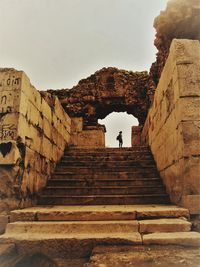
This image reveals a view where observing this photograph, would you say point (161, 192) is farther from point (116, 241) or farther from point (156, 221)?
point (116, 241)

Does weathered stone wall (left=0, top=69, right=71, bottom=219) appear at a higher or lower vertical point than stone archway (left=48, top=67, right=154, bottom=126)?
lower

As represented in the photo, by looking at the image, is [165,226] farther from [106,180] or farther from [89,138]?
[89,138]

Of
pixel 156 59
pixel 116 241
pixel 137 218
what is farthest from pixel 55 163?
pixel 156 59

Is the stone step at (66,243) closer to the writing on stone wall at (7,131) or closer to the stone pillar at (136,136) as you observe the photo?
the writing on stone wall at (7,131)

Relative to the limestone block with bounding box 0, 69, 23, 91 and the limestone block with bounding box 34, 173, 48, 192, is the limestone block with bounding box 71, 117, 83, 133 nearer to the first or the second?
the limestone block with bounding box 34, 173, 48, 192

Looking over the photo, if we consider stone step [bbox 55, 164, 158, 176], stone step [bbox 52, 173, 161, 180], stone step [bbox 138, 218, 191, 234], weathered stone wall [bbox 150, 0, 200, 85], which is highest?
weathered stone wall [bbox 150, 0, 200, 85]

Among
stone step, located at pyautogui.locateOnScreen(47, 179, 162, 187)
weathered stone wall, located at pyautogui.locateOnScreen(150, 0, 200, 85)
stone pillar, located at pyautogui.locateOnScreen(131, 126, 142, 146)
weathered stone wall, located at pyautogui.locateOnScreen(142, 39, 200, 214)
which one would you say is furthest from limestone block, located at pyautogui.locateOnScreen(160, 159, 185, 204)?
weathered stone wall, located at pyautogui.locateOnScreen(150, 0, 200, 85)

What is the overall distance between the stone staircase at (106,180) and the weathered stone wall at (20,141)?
0.56 meters

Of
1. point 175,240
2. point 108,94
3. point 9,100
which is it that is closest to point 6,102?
point 9,100

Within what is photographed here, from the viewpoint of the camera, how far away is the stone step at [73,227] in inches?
116

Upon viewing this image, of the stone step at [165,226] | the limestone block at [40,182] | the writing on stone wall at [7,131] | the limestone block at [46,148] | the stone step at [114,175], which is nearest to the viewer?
the stone step at [165,226]

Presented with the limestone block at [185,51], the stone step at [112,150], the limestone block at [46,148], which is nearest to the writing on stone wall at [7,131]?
the limestone block at [46,148]

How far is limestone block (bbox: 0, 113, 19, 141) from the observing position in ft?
12.1

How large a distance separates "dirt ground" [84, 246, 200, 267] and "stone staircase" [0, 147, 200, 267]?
0.13 meters
